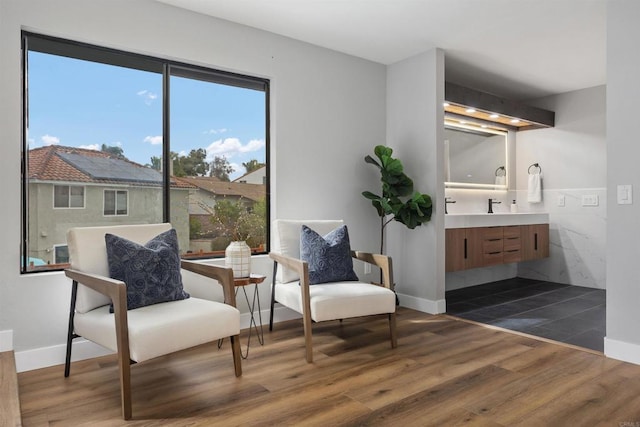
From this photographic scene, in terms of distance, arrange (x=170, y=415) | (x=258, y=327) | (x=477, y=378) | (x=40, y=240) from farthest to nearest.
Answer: (x=258, y=327)
(x=40, y=240)
(x=477, y=378)
(x=170, y=415)

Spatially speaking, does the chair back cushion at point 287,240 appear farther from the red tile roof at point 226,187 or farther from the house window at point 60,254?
the house window at point 60,254

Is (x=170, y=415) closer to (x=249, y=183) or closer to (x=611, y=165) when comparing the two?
(x=249, y=183)

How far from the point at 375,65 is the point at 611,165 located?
93.6 inches

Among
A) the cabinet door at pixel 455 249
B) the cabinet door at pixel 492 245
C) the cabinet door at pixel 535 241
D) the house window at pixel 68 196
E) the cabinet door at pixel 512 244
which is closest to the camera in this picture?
the house window at pixel 68 196

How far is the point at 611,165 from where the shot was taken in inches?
112

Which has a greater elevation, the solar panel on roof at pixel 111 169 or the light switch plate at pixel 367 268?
the solar panel on roof at pixel 111 169

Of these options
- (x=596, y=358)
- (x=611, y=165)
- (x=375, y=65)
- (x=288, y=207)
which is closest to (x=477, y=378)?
(x=596, y=358)

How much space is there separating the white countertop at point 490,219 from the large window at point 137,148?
6.24ft

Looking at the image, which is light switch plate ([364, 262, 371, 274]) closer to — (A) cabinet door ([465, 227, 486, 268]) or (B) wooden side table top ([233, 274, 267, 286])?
(A) cabinet door ([465, 227, 486, 268])

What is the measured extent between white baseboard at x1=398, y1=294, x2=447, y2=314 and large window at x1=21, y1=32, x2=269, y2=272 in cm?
151

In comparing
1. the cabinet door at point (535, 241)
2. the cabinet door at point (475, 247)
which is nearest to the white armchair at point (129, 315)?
the cabinet door at point (475, 247)

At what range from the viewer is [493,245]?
4777 mm

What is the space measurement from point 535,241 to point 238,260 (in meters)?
3.98

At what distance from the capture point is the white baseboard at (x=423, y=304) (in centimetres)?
397
